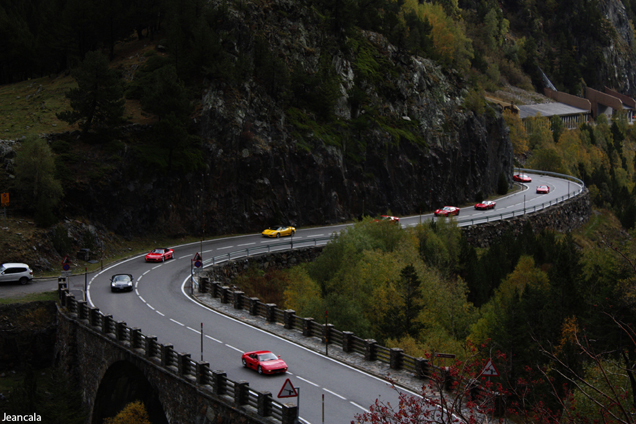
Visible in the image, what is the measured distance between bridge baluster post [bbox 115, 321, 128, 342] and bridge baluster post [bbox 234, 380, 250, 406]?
9.97 metres

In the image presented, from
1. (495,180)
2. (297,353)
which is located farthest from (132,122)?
(495,180)

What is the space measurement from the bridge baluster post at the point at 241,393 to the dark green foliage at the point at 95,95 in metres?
40.1

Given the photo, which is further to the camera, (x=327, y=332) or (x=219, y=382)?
(x=327, y=332)

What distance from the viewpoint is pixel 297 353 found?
2764cm

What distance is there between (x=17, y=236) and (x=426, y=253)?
1494 inches

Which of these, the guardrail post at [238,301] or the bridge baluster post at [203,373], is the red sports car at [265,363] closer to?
the bridge baluster post at [203,373]

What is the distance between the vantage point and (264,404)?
2061 centimetres

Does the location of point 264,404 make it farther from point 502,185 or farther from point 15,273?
point 502,185

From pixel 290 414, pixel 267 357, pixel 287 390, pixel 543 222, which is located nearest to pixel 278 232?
pixel 267 357

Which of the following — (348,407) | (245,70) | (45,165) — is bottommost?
(348,407)

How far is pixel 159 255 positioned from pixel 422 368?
2959 centimetres

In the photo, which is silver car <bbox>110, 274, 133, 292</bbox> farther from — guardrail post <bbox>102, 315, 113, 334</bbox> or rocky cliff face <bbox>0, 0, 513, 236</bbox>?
rocky cliff face <bbox>0, 0, 513, 236</bbox>

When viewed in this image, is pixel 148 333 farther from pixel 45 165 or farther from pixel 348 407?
pixel 45 165

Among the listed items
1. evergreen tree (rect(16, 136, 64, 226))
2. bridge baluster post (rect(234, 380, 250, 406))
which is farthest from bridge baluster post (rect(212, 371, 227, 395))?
evergreen tree (rect(16, 136, 64, 226))
